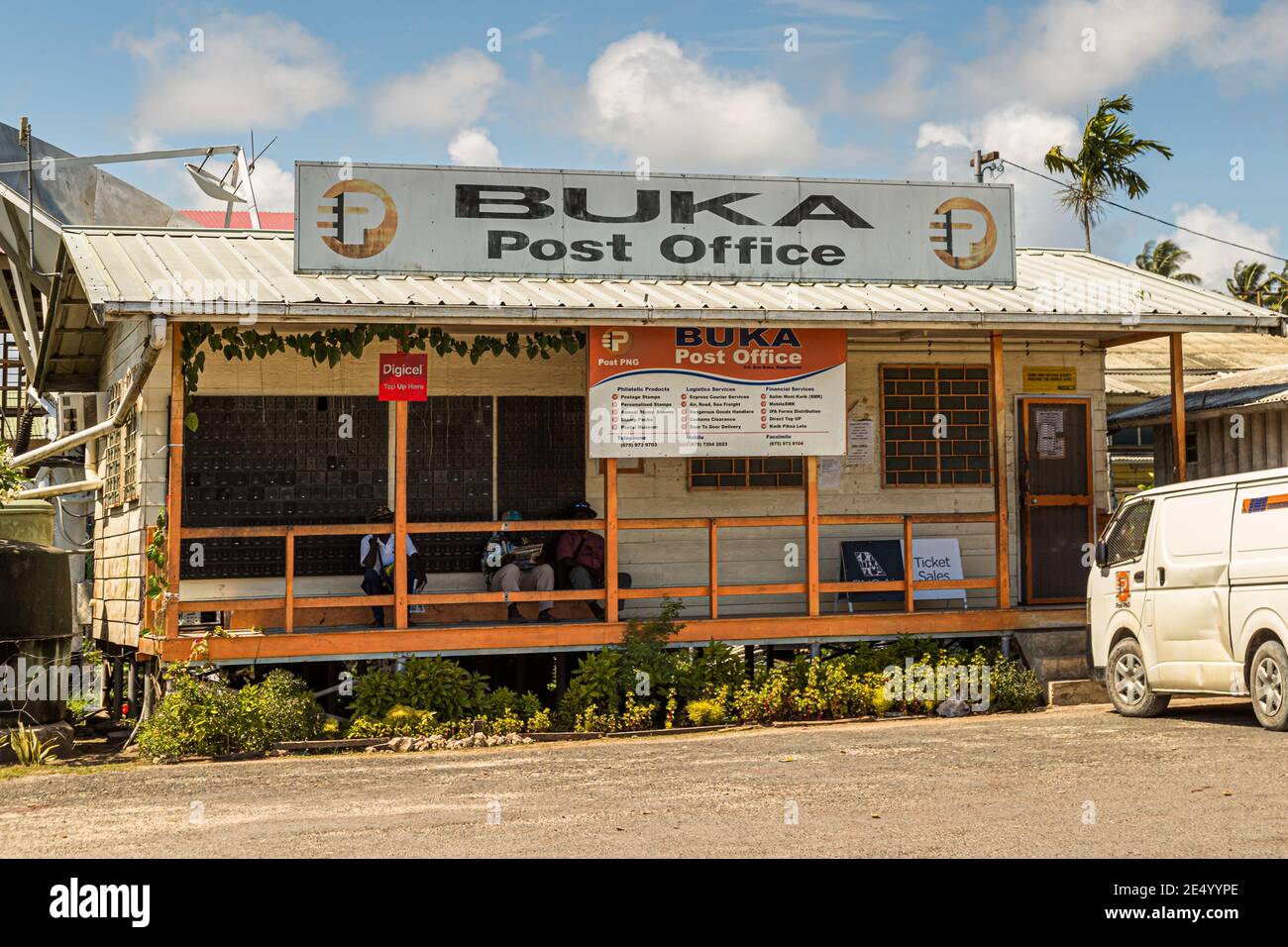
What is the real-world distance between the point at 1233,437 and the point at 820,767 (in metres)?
8.61

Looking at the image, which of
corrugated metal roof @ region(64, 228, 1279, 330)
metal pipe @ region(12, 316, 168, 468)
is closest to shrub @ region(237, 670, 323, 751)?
metal pipe @ region(12, 316, 168, 468)

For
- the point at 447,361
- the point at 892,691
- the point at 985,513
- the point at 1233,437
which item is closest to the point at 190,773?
the point at 447,361

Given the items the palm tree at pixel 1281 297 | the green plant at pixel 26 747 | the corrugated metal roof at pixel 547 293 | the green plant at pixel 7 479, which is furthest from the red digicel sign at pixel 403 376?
the palm tree at pixel 1281 297

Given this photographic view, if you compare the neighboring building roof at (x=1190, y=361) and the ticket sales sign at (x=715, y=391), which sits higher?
the neighboring building roof at (x=1190, y=361)

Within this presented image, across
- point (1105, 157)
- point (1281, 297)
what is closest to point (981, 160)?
point (1105, 157)

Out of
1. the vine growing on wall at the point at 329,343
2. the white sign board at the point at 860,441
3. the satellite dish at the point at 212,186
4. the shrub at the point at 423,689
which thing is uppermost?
the satellite dish at the point at 212,186

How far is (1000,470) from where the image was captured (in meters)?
14.8

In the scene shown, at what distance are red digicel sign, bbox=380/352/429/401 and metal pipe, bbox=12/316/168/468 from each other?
1.90 metres

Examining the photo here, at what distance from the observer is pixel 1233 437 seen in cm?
1652

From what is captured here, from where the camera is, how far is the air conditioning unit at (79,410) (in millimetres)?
17047

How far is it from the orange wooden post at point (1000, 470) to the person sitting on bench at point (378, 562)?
19.6 feet

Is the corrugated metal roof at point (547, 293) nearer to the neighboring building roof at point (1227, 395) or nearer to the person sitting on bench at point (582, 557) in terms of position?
the neighboring building roof at point (1227, 395)

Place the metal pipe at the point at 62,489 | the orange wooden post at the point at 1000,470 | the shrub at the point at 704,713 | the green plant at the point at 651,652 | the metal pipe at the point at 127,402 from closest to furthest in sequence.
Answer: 1. the metal pipe at the point at 127,402
2. the shrub at the point at 704,713
3. the green plant at the point at 651,652
4. the orange wooden post at the point at 1000,470
5. the metal pipe at the point at 62,489
